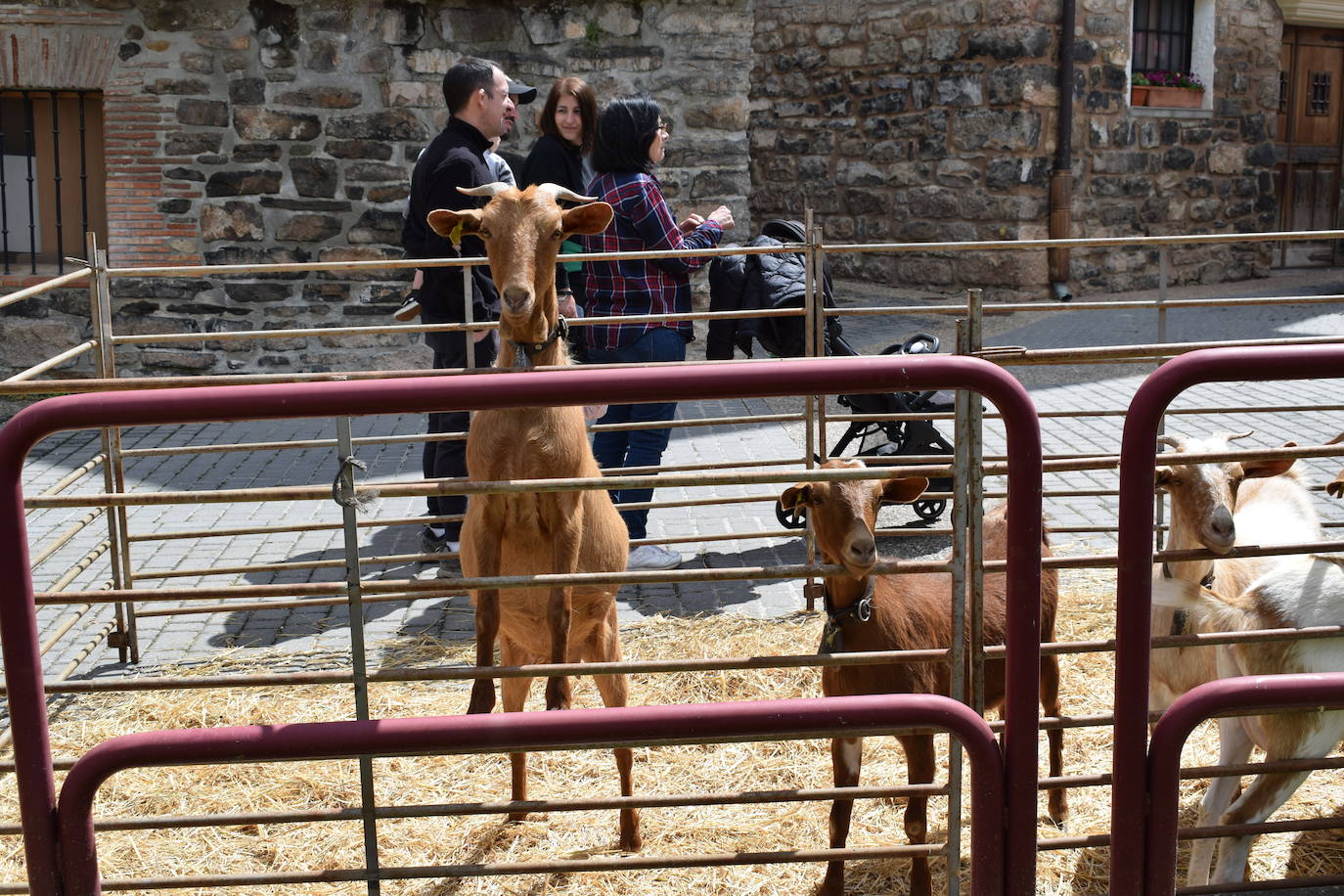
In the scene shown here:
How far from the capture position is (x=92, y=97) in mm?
11641

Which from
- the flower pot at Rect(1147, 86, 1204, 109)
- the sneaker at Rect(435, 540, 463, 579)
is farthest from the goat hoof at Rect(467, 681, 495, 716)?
the flower pot at Rect(1147, 86, 1204, 109)

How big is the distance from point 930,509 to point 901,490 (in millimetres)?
3917

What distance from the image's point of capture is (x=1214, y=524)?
3.89 metres

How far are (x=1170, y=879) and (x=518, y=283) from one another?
2650mm

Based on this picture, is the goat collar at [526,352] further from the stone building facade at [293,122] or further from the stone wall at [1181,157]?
the stone wall at [1181,157]

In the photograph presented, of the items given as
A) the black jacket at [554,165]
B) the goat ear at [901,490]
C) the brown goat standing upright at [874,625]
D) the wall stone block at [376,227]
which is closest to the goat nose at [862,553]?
the brown goat standing upright at [874,625]

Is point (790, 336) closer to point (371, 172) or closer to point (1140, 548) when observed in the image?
point (1140, 548)

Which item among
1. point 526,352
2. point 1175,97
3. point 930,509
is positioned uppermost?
point 1175,97

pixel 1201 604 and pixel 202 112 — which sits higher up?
pixel 202 112

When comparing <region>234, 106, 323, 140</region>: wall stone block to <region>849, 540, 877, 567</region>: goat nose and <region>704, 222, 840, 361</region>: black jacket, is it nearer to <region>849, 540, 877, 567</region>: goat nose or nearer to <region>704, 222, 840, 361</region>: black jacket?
<region>704, 222, 840, 361</region>: black jacket

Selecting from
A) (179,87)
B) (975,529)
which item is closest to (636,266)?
(975,529)

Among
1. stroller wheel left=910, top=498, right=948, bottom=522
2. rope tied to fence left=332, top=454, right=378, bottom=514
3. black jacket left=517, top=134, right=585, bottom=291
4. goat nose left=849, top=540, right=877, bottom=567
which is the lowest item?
stroller wheel left=910, top=498, right=948, bottom=522

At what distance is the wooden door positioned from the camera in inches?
730

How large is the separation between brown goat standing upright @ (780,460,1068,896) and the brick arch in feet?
30.1
